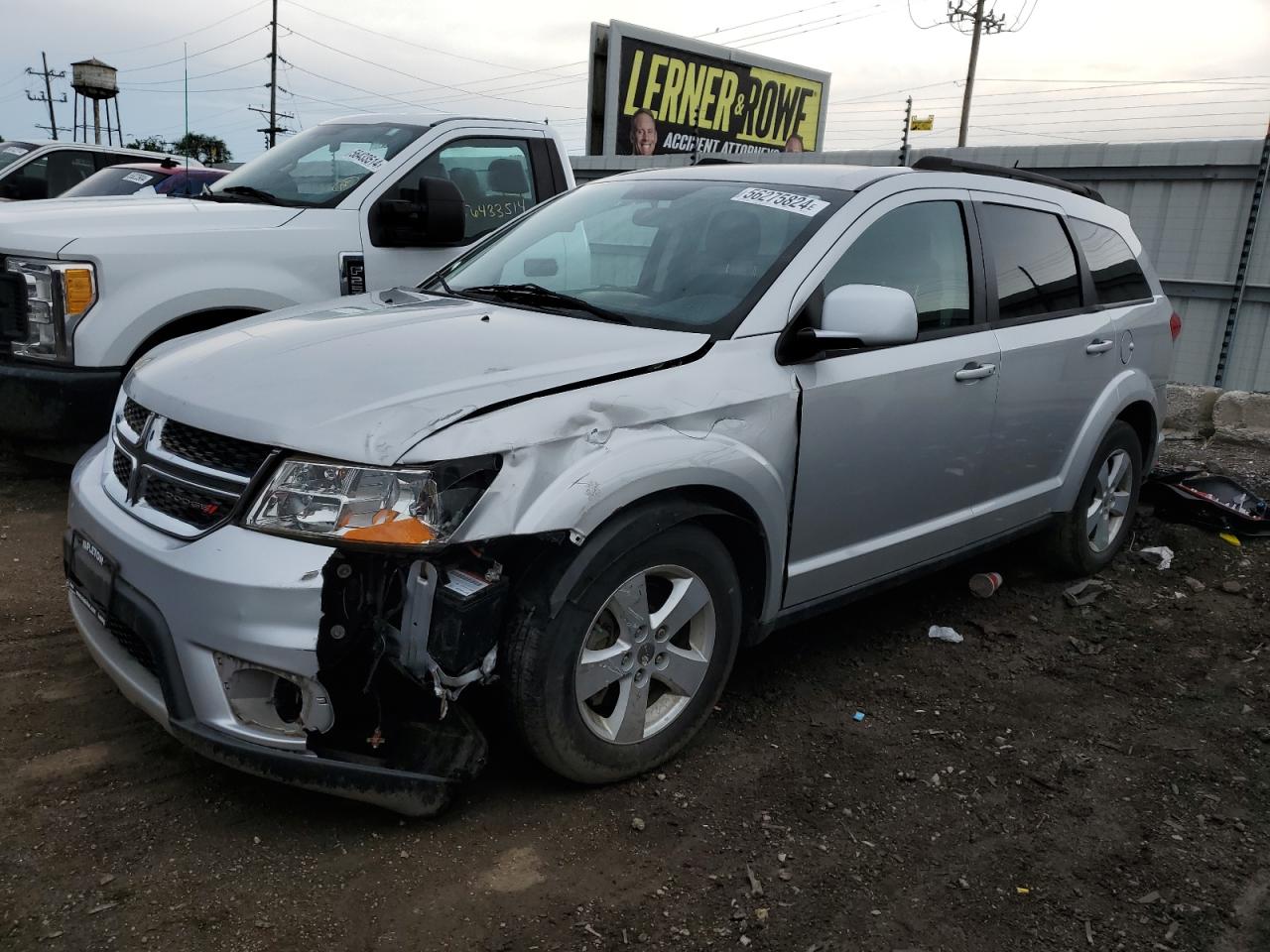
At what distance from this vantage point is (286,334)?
3082 mm

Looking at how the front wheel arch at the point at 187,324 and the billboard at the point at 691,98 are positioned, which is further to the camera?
the billboard at the point at 691,98

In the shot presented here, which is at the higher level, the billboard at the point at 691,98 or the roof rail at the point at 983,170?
the billboard at the point at 691,98

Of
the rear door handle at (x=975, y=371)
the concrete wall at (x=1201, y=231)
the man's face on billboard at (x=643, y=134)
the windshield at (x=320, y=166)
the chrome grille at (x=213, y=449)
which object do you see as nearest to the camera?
the chrome grille at (x=213, y=449)

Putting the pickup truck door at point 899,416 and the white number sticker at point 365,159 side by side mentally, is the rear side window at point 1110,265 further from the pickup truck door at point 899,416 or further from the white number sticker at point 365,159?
the white number sticker at point 365,159

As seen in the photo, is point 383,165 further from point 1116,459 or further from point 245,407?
point 1116,459

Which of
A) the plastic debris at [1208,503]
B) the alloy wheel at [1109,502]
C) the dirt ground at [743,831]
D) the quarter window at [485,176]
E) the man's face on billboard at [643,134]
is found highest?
the man's face on billboard at [643,134]

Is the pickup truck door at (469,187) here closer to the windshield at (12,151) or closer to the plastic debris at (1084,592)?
the plastic debris at (1084,592)

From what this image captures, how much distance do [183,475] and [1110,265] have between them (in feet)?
13.6

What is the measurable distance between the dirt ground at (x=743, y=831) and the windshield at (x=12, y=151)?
32.4 feet

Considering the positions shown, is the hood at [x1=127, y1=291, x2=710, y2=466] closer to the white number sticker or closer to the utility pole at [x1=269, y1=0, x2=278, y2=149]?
the white number sticker

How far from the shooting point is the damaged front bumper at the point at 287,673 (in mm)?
2418

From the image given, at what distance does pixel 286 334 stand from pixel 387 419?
785 mm

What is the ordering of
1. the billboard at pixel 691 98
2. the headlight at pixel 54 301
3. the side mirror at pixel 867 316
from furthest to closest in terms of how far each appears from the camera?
the billboard at pixel 691 98 < the headlight at pixel 54 301 < the side mirror at pixel 867 316

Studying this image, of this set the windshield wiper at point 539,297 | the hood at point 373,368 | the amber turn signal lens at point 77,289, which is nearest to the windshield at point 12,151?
the amber turn signal lens at point 77,289
